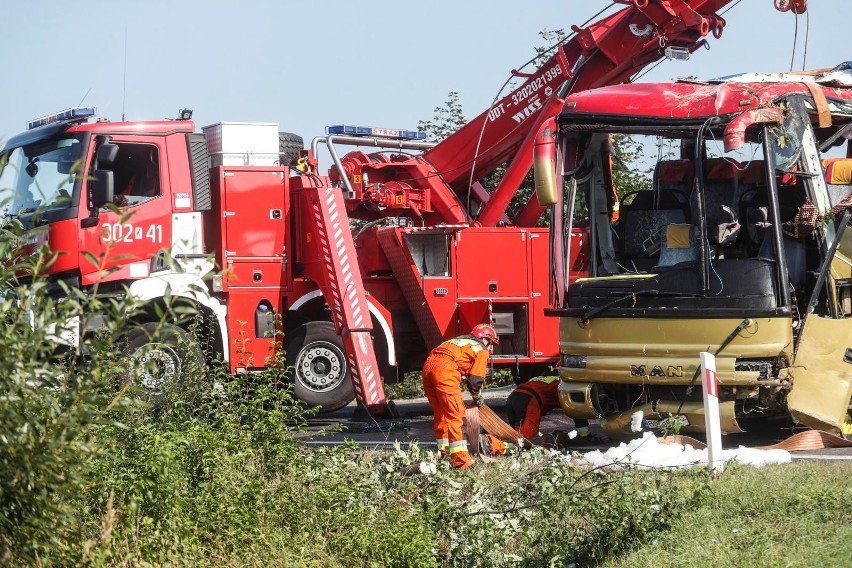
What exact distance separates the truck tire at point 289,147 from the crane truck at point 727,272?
15.5ft

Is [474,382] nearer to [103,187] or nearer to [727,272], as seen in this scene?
[727,272]

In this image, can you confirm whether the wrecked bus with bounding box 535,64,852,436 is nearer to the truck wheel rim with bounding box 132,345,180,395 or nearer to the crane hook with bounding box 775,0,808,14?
the crane hook with bounding box 775,0,808,14

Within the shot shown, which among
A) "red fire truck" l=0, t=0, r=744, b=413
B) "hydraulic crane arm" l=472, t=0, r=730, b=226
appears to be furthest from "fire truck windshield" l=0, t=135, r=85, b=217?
"hydraulic crane arm" l=472, t=0, r=730, b=226

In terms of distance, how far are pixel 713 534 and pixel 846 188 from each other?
444cm

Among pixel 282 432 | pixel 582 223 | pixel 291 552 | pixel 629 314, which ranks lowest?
pixel 291 552

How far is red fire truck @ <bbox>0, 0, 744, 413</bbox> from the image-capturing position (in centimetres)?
1281

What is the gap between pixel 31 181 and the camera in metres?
12.8

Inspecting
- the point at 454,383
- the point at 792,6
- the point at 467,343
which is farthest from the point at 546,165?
the point at 792,6

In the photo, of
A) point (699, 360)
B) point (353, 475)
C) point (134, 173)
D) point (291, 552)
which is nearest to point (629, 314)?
point (699, 360)

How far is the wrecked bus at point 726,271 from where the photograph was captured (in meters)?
9.22

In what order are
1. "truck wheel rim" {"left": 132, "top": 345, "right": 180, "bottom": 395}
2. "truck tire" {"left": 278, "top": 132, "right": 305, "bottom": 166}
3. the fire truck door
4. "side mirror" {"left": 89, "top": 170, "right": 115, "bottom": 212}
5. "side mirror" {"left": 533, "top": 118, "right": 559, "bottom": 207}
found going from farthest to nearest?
"truck tire" {"left": 278, "top": 132, "right": 305, "bottom": 166} < the fire truck door < "side mirror" {"left": 89, "top": 170, "right": 115, "bottom": 212} < "side mirror" {"left": 533, "top": 118, "right": 559, "bottom": 207} < "truck wheel rim" {"left": 132, "top": 345, "right": 180, "bottom": 395}

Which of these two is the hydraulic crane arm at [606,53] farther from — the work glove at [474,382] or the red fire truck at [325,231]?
the work glove at [474,382]

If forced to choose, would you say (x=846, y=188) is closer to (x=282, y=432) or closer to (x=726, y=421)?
(x=726, y=421)

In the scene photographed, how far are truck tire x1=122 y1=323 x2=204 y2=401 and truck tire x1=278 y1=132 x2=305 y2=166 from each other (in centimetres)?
284
